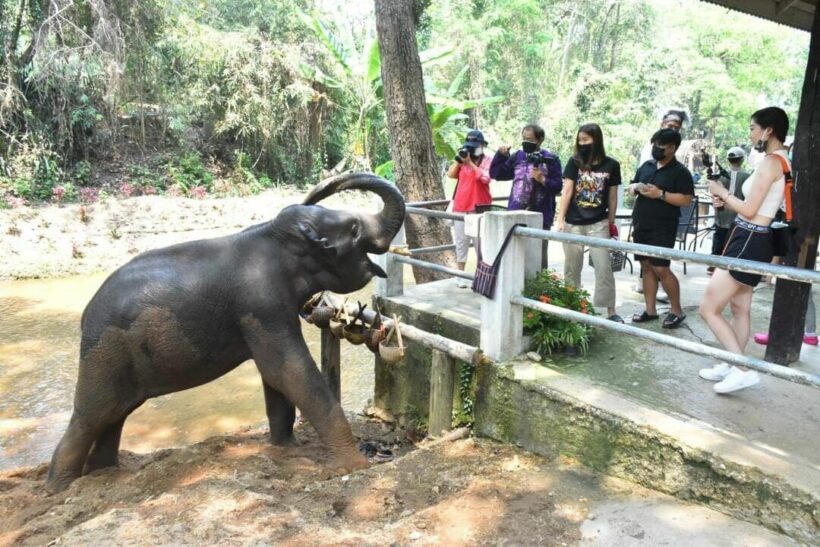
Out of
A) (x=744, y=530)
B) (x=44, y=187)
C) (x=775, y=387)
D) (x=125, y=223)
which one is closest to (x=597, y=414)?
(x=744, y=530)

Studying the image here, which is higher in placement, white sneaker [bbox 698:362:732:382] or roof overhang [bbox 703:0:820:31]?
roof overhang [bbox 703:0:820:31]

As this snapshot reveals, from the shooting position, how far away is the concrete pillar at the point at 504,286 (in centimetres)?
414

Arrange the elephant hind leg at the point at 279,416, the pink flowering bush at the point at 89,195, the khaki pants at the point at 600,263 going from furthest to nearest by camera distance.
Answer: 1. the pink flowering bush at the point at 89,195
2. the khaki pants at the point at 600,263
3. the elephant hind leg at the point at 279,416

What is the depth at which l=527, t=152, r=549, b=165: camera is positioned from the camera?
550cm

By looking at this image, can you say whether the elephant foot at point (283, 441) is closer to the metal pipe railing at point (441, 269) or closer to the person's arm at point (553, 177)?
the metal pipe railing at point (441, 269)

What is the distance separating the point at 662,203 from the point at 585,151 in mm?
712

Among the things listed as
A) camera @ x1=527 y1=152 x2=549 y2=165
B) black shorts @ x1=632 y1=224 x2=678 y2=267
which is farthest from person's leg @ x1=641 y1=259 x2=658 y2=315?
camera @ x1=527 y1=152 x2=549 y2=165

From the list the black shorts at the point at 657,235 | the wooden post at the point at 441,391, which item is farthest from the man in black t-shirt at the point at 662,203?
the wooden post at the point at 441,391

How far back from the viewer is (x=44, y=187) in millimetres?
15828

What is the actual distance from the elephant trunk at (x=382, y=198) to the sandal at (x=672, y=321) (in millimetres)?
2306

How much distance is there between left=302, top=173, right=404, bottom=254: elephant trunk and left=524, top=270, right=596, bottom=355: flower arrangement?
110cm

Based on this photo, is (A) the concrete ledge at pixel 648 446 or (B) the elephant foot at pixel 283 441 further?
(B) the elephant foot at pixel 283 441

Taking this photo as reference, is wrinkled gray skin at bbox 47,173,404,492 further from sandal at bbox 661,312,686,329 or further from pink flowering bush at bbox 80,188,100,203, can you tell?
pink flowering bush at bbox 80,188,100,203

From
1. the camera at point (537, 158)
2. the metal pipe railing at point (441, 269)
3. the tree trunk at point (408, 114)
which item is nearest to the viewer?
the metal pipe railing at point (441, 269)
